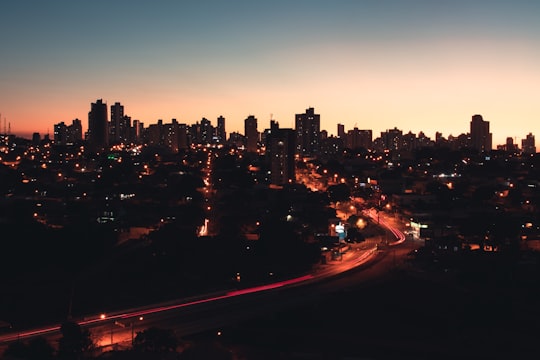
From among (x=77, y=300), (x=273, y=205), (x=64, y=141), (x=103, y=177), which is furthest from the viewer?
(x=64, y=141)

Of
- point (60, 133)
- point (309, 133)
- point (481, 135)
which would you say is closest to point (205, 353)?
point (309, 133)

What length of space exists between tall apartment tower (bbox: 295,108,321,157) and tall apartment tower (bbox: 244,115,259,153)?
3.75 metres

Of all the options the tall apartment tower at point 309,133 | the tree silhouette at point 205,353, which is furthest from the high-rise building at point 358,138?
the tree silhouette at point 205,353

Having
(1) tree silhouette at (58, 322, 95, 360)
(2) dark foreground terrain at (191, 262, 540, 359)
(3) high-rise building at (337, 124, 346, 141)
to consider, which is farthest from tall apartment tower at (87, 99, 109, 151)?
(1) tree silhouette at (58, 322, 95, 360)

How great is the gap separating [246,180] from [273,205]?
249 inches

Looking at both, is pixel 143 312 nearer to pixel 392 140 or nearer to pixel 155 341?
pixel 155 341

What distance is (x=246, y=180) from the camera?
77.5 feet

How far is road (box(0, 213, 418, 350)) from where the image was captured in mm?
7109

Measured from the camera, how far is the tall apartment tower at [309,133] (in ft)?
167

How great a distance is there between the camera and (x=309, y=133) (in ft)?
169

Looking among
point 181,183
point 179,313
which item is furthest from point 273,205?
point 179,313

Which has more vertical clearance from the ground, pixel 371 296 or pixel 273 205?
pixel 273 205

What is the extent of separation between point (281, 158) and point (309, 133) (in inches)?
1055

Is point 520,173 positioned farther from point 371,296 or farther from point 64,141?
point 64,141
